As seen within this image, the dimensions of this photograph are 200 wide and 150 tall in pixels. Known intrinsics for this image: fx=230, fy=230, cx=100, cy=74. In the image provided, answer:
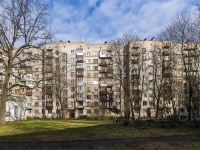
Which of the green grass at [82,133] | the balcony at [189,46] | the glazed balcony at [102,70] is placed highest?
the glazed balcony at [102,70]

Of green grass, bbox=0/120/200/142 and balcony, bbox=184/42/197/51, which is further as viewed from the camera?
balcony, bbox=184/42/197/51

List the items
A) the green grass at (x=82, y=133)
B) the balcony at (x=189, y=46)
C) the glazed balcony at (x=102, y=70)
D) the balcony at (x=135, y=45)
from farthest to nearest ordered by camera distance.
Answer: the glazed balcony at (x=102, y=70), the balcony at (x=135, y=45), the balcony at (x=189, y=46), the green grass at (x=82, y=133)

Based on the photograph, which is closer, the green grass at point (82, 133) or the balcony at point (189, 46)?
the green grass at point (82, 133)

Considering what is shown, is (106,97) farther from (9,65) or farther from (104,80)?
(9,65)

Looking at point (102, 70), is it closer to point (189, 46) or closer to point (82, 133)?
point (189, 46)

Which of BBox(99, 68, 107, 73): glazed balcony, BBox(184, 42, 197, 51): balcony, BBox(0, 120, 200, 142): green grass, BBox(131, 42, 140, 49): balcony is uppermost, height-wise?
BBox(131, 42, 140, 49): balcony

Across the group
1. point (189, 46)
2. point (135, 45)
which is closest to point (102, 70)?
point (135, 45)

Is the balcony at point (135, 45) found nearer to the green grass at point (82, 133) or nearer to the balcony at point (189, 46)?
the balcony at point (189, 46)

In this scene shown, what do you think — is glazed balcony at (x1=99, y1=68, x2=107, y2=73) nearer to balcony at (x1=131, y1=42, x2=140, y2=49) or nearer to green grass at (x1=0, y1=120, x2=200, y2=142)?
balcony at (x1=131, y1=42, x2=140, y2=49)

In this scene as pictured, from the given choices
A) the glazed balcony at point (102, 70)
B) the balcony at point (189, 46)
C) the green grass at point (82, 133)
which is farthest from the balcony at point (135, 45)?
the green grass at point (82, 133)

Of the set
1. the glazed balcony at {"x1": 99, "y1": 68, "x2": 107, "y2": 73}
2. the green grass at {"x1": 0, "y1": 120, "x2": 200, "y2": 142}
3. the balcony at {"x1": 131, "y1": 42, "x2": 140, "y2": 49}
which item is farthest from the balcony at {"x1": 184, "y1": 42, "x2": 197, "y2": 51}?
the glazed balcony at {"x1": 99, "y1": 68, "x2": 107, "y2": 73}

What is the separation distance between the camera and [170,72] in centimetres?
3828

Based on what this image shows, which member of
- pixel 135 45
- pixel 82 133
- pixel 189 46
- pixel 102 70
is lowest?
pixel 82 133

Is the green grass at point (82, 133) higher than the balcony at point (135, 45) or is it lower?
lower
